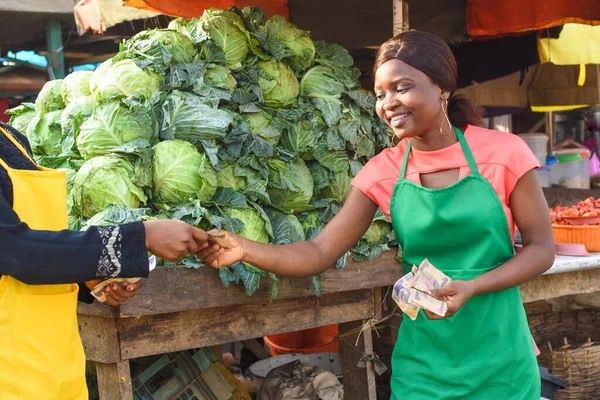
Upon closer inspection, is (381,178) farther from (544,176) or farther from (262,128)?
(544,176)

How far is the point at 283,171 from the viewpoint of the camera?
11.6ft

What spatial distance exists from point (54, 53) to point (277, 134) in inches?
229

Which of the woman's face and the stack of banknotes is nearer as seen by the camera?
the stack of banknotes

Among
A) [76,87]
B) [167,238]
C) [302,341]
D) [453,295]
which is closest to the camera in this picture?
→ [167,238]

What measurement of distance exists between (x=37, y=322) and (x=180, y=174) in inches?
55.1

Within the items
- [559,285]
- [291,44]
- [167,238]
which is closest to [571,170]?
[559,285]

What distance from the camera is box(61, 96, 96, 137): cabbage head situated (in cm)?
351

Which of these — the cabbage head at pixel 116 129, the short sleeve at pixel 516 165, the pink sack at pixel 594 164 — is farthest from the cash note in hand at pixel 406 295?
the pink sack at pixel 594 164

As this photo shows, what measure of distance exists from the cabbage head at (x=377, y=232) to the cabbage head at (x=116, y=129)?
4.00 feet

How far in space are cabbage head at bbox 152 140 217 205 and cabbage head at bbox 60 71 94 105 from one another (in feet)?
2.87

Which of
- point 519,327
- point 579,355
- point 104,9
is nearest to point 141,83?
point 519,327

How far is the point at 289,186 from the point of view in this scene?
11.4 ft

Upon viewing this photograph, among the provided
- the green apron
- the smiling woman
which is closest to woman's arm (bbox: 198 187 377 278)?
the smiling woman

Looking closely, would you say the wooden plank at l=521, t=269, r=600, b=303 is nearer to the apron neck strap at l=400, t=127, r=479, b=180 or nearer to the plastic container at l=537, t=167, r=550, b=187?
the apron neck strap at l=400, t=127, r=479, b=180
